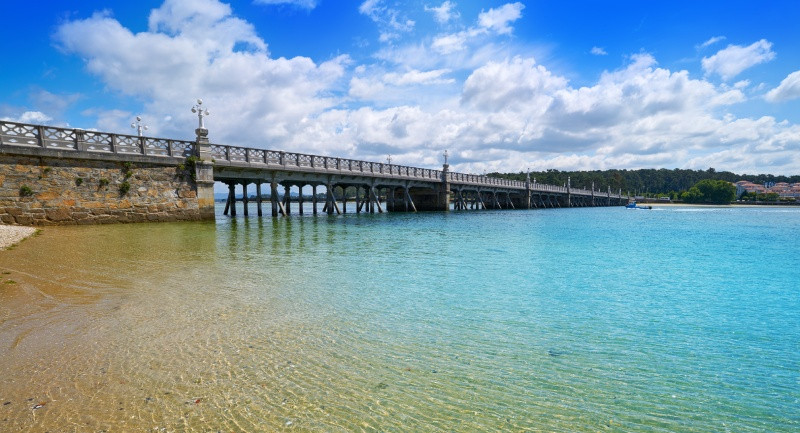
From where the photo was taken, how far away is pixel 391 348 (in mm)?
5574

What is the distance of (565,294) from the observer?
909cm

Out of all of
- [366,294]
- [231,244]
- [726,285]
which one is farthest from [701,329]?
[231,244]

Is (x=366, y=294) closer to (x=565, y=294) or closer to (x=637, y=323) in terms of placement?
(x=565, y=294)

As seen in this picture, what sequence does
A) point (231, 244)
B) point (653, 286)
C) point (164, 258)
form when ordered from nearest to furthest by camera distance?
point (653, 286) < point (164, 258) < point (231, 244)

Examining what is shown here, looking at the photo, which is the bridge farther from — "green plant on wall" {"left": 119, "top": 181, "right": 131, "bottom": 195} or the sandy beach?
the sandy beach

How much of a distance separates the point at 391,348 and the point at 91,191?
2559 centimetres

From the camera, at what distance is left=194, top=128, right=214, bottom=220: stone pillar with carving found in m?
28.7

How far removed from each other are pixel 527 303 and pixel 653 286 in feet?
13.6

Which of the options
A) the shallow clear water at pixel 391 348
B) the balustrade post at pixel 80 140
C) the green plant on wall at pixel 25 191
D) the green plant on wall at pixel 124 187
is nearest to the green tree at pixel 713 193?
the shallow clear water at pixel 391 348

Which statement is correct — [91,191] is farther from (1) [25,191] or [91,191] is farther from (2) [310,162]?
(2) [310,162]

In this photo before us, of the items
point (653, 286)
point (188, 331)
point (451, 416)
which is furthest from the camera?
point (653, 286)

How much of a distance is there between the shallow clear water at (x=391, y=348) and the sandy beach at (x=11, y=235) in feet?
14.6

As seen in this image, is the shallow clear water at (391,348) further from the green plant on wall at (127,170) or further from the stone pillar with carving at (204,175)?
the stone pillar with carving at (204,175)

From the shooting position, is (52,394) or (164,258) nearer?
(52,394)
